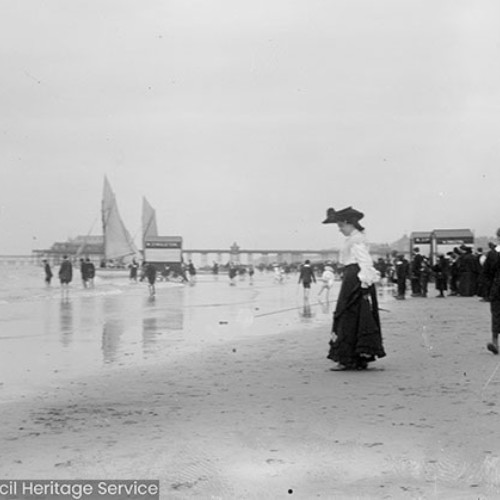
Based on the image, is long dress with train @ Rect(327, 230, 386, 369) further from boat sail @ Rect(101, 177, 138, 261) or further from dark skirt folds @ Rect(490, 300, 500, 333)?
boat sail @ Rect(101, 177, 138, 261)

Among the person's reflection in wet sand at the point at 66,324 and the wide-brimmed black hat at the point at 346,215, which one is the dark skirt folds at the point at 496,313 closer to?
the wide-brimmed black hat at the point at 346,215

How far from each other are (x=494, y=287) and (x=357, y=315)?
1956mm

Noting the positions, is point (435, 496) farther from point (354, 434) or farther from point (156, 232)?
point (156, 232)

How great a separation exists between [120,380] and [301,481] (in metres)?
3.90

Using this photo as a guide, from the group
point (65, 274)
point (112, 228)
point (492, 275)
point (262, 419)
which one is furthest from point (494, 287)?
point (112, 228)

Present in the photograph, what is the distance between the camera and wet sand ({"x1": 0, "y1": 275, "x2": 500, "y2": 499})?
3949mm

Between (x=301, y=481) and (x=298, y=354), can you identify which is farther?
(x=298, y=354)

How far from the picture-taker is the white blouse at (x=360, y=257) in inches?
299

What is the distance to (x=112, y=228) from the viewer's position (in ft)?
355

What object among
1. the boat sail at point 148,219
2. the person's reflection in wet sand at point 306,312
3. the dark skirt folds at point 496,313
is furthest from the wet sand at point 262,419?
the boat sail at point 148,219

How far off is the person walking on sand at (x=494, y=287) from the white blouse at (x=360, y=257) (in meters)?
1.70

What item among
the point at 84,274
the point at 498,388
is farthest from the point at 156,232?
the point at 498,388

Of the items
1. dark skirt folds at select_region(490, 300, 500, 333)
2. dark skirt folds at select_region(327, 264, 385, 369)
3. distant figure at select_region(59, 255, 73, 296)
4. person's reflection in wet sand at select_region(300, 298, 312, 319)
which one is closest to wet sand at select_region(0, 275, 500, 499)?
dark skirt folds at select_region(327, 264, 385, 369)

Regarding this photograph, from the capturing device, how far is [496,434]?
15.6 ft
